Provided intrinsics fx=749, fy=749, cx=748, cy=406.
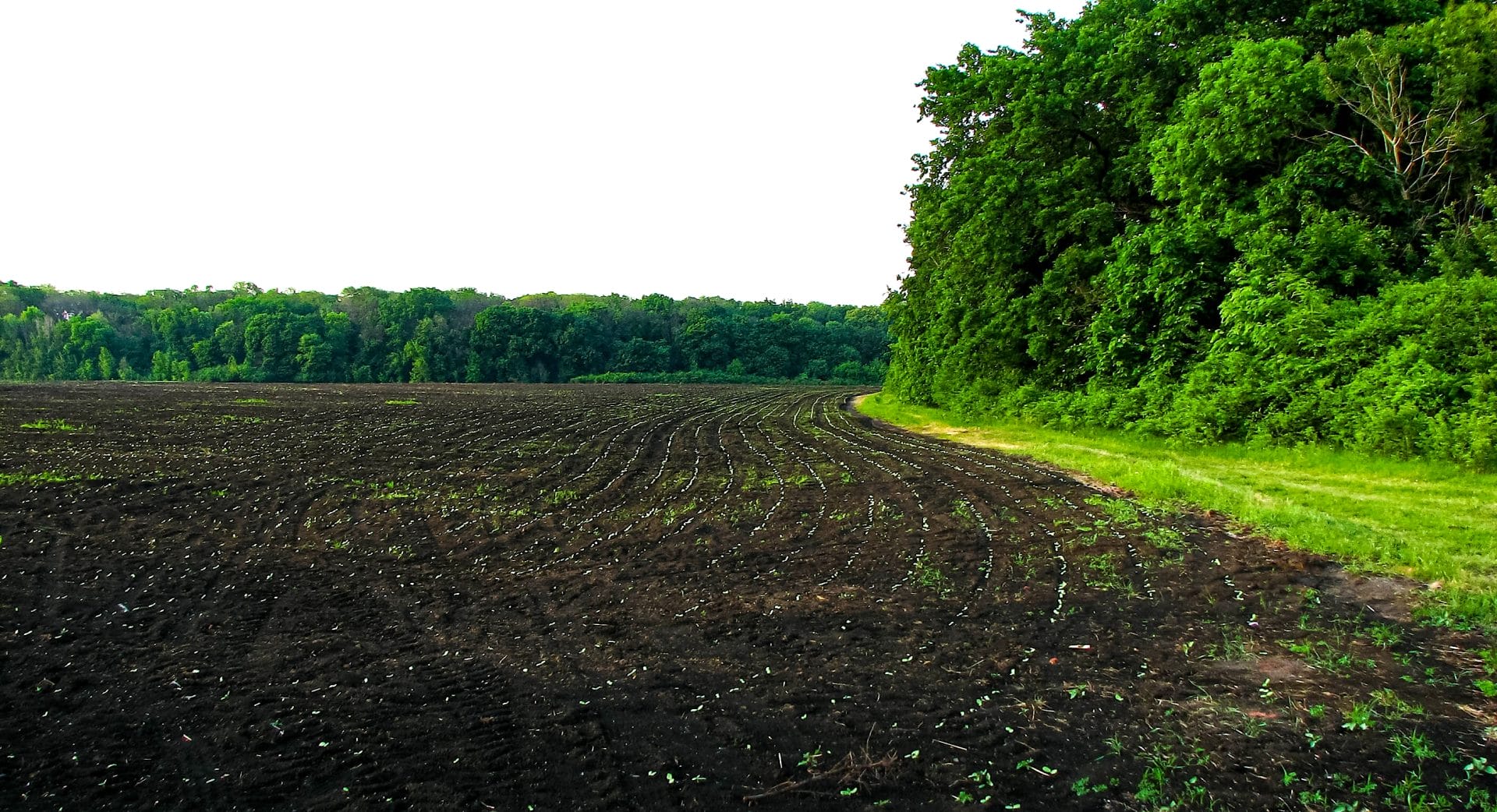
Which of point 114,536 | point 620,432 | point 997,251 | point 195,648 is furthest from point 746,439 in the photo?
point 195,648

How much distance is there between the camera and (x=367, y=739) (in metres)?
4.73

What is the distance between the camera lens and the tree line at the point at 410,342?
93.7m

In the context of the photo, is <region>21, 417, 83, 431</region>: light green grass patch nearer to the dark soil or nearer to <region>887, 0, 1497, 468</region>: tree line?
the dark soil

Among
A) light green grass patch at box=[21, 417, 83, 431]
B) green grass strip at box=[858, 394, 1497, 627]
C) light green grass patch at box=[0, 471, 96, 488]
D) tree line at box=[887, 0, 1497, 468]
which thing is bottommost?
light green grass patch at box=[21, 417, 83, 431]

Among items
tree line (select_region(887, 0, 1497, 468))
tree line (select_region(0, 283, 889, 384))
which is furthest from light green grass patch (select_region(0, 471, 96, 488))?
tree line (select_region(0, 283, 889, 384))

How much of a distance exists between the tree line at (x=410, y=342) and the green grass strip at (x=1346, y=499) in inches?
3357

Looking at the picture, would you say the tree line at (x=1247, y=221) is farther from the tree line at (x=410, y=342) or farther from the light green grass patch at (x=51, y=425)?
the tree line at (x=410, y=342)

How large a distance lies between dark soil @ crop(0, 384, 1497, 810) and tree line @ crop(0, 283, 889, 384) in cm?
8803

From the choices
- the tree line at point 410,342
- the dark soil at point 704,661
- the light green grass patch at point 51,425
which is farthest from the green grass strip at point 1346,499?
the tree line at point 410,342

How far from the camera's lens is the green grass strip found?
7.51 metres

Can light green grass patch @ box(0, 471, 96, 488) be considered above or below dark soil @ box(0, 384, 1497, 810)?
below

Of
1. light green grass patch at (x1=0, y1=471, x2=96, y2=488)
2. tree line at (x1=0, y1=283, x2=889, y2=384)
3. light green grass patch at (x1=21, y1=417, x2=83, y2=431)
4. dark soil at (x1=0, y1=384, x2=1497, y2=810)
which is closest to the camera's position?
dark soil at (x1=0, y1=384, x2=1497, y2=810)

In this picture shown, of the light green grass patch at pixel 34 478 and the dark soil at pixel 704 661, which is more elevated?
the dark soil at pixel 704 661

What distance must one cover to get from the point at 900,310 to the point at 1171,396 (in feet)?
64.3
